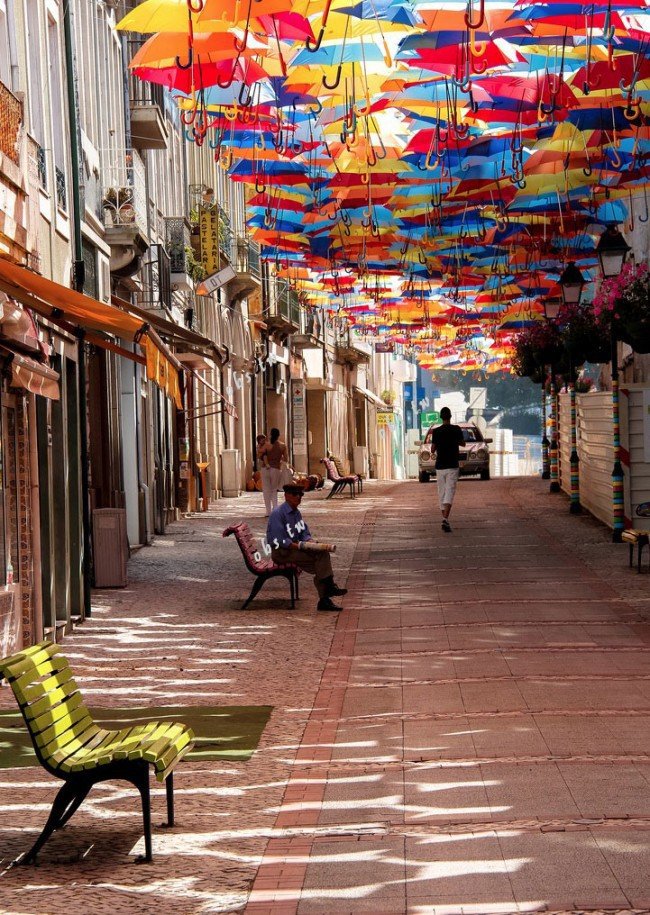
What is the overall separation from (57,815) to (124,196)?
19517 millimetres

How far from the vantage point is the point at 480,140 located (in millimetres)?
19203

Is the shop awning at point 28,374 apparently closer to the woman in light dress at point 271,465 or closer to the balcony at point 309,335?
the woman in light dress at point 271,465

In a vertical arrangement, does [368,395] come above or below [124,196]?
below

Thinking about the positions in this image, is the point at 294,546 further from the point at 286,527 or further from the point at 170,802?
the point at 170,802

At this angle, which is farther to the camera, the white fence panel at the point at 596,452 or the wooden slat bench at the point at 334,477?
the wooden slat bench at the point at 334,477

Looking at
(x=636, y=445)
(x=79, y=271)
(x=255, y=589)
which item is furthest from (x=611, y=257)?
(x=255, y=589)

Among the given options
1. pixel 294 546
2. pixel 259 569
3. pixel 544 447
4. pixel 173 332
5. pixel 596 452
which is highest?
pixel 173 332

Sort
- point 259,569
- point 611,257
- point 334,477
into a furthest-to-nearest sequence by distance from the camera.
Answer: point 334,477
point 611,257
point 259,569

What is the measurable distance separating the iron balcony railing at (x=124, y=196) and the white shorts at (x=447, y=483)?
6207 millimetres

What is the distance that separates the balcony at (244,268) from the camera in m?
45.2

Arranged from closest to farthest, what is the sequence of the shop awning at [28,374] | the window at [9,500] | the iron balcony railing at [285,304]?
the shop awning at [28,374], the window at [9,500], the iron balcony railing at [285,304]

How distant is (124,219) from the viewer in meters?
25.1

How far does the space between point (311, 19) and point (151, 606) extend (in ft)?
22.6

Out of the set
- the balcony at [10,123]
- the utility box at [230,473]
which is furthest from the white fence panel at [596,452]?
the utility box at [230,473]
